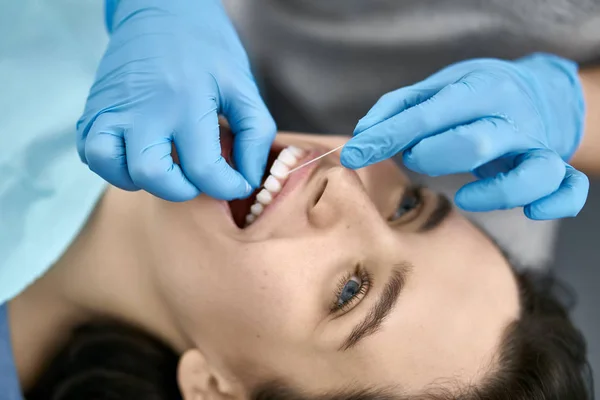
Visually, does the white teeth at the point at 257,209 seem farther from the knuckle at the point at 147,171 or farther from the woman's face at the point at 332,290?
the knuckle at the point at 147,171

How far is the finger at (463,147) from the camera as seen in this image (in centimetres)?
88

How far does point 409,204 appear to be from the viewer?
1.15 m

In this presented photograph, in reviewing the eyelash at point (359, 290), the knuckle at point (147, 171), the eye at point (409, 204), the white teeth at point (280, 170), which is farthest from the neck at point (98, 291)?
the eye at point (409, 204)

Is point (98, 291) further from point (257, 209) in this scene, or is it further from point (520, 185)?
point (520, 185)

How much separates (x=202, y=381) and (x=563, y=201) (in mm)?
739

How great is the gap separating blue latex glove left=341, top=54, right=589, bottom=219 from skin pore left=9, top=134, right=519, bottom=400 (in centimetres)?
9

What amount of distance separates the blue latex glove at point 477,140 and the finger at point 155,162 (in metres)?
0.28

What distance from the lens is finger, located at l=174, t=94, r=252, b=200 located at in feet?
2.95

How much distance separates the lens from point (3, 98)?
1.14m

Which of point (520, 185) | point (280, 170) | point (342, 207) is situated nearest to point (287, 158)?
point (280, 170)

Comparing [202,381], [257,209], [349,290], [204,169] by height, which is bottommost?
[202,381]

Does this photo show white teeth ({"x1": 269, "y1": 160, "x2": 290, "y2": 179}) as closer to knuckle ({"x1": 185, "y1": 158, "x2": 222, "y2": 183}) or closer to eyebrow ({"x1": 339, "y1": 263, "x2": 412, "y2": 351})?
knuckle ({"x1": 185, "y1": 158, "x2": 222, "y2": 183})

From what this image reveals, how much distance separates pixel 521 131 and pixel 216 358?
27.8 inches

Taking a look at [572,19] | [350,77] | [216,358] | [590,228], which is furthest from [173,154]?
[590,228]
